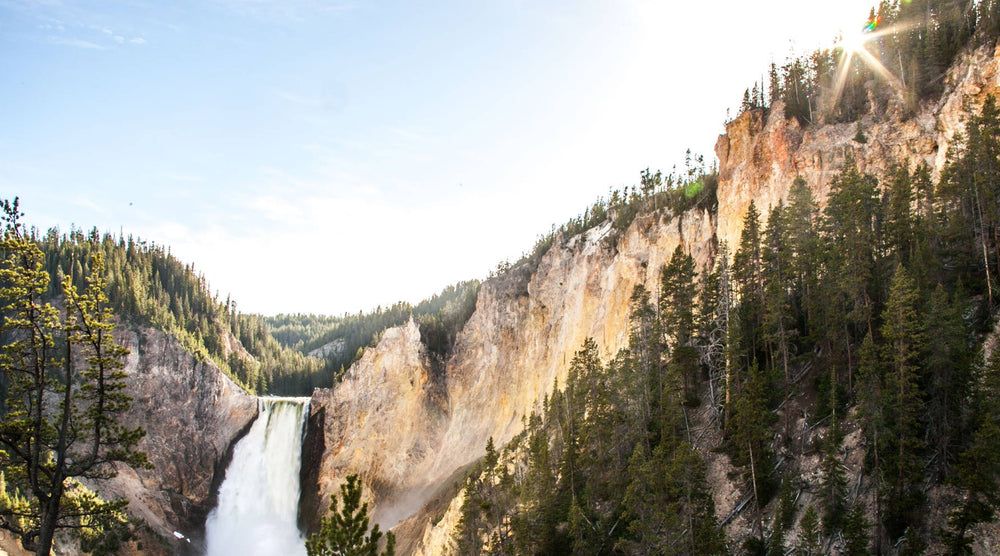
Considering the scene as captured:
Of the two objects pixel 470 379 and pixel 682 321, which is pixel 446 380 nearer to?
pixel 470 379

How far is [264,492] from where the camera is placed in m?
82.6

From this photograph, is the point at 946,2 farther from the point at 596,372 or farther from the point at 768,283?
the point at 596,372

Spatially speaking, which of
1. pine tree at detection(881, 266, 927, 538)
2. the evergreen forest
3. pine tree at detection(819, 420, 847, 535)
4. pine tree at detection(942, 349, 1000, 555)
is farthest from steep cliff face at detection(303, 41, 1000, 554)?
pine tree at detection(942, 349, 1000, 555)

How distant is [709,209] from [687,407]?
23.1 m

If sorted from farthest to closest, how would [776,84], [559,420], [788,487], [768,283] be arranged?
1. [776,84]
2. [559,420]
3. [768,283]
4. [788,487]

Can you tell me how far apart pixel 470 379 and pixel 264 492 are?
107 feet

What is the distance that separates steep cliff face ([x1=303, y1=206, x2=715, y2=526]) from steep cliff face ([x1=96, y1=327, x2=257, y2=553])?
526 inches

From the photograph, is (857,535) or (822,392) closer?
(857,535)

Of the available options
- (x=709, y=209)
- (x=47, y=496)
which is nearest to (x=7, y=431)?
(x=47, y=496)

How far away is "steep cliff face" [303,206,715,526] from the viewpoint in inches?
2562

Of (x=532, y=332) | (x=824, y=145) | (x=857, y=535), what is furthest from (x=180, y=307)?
(x=857, y=535)

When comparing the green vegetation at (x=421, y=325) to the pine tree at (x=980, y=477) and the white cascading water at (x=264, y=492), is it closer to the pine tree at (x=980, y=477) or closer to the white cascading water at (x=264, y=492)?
the white cascading water at (x=264, y=492)

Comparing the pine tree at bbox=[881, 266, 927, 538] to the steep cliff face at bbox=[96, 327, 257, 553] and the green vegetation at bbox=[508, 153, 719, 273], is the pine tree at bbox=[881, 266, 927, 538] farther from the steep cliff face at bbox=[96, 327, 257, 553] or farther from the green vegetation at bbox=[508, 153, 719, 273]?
the steep cliff face at bbox=[96, 327, 257, 553]

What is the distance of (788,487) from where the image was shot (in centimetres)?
2708
